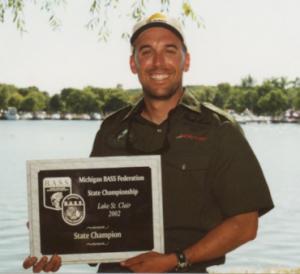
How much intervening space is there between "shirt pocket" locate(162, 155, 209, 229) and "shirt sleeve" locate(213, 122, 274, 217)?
57 millimetres

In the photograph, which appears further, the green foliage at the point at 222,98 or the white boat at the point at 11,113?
the white boat at the point at 11,113

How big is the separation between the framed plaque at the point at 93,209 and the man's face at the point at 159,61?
12.4 inches

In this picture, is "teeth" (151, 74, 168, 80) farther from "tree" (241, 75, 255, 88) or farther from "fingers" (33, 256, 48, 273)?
"tree" (241, 75, 255, 88)

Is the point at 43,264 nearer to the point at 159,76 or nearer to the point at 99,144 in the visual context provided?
the point at 99,144

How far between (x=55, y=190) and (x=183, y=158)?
513 millimetres

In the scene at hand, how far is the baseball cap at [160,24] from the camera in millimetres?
2598

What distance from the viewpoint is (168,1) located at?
16.8 feet

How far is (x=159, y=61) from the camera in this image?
2607 millimetres

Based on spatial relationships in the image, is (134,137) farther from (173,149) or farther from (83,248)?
(83,248)

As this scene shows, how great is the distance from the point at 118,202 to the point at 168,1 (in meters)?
2.81

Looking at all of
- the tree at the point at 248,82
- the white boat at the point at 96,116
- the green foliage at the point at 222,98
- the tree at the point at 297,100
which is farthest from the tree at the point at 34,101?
the tree at the point at 297,100

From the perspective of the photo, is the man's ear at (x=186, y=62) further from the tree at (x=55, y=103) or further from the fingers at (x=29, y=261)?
the tree at (x=55, y=103)

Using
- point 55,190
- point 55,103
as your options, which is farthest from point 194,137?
point 55,103

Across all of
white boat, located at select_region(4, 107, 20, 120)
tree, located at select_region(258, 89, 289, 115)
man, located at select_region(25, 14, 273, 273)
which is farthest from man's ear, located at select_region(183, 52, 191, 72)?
white boat, located at select_region(4, 107, 20, 120)
